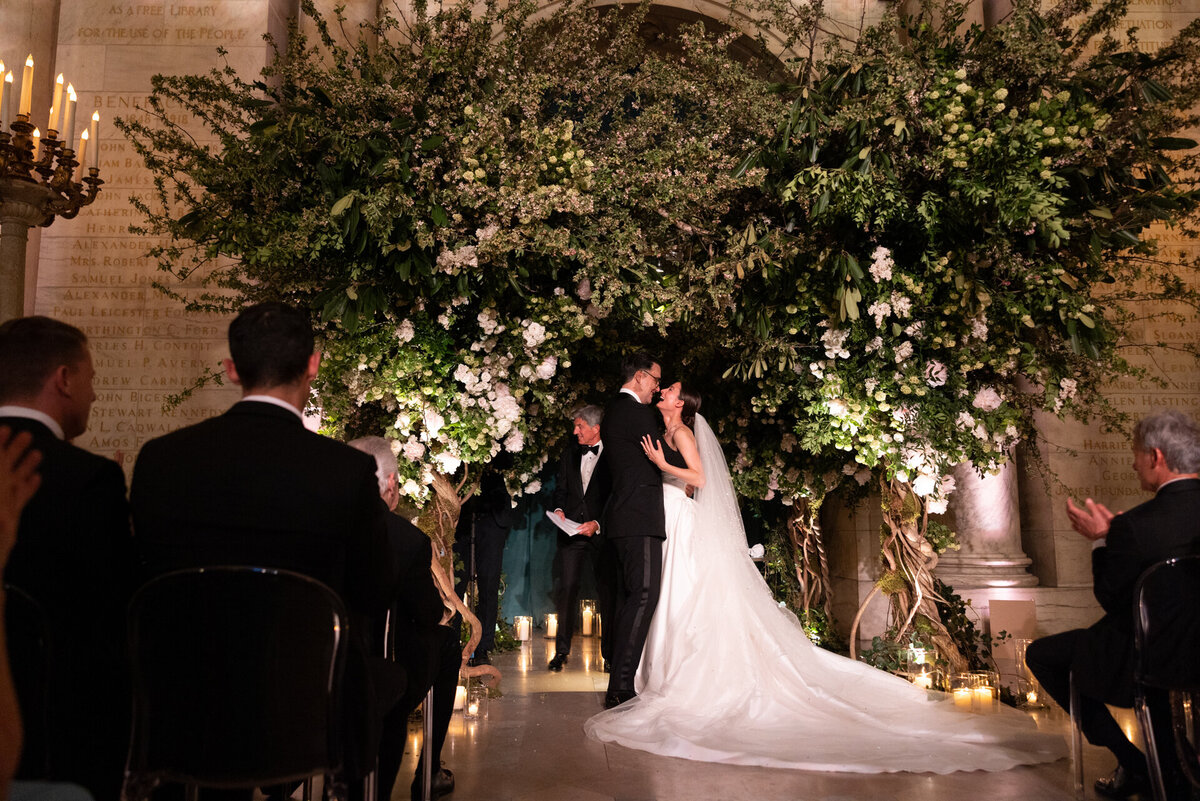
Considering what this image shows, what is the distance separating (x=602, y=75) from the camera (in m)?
4.93

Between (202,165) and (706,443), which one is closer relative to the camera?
(202,165)

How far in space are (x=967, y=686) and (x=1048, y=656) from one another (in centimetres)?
194

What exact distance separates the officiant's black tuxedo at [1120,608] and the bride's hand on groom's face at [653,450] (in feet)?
7.29

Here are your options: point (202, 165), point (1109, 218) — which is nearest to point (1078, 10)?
point (1109, 218)

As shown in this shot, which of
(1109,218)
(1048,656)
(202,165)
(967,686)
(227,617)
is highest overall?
(202,165)

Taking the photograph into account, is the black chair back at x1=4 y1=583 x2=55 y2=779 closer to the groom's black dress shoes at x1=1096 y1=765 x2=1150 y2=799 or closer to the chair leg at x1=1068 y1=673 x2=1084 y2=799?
the chair leg at x1=1068 y1=673 x2=1084 y2=799

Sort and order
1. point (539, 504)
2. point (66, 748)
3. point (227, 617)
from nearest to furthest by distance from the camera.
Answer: point (227, 617) < point (66, 748) < point (539, 504)

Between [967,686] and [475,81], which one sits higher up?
[475,81]

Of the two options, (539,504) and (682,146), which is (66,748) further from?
(539,504)

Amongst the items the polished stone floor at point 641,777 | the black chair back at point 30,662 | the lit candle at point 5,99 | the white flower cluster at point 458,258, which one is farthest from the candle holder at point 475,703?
the lit candle at point 5,99

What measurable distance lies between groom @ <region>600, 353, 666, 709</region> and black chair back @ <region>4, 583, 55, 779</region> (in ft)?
11.2

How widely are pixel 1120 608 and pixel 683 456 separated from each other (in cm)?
252

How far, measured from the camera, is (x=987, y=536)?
21.4 ft

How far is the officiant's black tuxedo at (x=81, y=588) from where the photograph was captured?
2.13 metres
